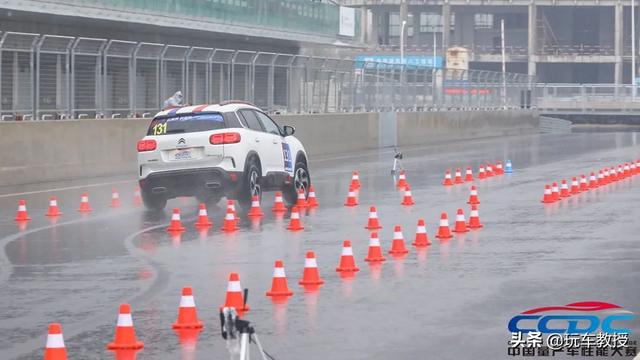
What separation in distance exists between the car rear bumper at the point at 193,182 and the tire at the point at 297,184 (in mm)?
1802

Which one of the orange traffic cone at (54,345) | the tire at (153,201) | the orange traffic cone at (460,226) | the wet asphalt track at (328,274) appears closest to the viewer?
the orange traffic cone at (54,345)

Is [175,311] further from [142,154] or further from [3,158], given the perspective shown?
[3,158]

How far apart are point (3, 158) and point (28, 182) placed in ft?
3.07

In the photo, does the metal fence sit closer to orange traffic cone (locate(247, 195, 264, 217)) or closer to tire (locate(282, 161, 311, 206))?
tire (locate(282, 161, 311, 206))

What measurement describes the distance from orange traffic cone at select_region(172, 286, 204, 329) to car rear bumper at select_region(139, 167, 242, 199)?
1036 cm

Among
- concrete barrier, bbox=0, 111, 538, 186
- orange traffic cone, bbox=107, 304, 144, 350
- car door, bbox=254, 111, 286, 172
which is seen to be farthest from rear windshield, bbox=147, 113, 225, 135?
orange traffic cone, bbox=107, 304, 144, 350

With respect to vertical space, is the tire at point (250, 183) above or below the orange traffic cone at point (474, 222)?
above

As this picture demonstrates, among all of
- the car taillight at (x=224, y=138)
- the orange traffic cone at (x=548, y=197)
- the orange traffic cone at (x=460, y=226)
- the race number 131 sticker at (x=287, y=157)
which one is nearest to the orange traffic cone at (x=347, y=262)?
the orange traffic cone at (x=460, y=226)

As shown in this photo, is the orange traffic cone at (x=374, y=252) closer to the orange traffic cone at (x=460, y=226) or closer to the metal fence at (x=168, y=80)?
the orange traffic cone at (x=460, y=226)

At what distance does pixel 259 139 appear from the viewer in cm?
2164

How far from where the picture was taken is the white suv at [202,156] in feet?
68.3

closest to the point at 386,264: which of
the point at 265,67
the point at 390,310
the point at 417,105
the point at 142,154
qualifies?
the point at 390,310

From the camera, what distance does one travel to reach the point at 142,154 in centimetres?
2108

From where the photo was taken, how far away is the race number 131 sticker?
2239cm
